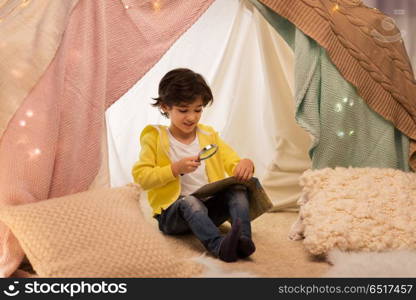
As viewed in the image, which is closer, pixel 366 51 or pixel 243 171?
pixel 243 171

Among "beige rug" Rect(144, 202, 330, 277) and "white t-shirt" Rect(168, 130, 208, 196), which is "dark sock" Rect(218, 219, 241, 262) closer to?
"beige rug" Rect(144, 202, 330, 277)

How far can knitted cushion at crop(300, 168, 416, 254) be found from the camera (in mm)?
1590

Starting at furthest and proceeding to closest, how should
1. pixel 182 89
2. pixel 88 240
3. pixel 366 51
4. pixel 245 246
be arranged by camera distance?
1. pixel 366 51
2. pixel 182 89
3. pixel 245 246
4. pixel 88 240

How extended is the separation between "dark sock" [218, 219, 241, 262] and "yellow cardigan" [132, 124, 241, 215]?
0.30 metres

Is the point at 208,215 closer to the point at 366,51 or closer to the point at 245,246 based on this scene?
the point at 245,246

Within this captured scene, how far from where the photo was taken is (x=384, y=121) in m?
2.05

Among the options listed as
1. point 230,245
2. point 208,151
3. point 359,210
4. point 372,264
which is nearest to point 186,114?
point 208,151

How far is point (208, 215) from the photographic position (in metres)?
1.83

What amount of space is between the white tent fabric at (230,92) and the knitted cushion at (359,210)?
1.76ft

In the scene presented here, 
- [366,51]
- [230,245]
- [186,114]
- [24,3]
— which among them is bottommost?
[230,245]

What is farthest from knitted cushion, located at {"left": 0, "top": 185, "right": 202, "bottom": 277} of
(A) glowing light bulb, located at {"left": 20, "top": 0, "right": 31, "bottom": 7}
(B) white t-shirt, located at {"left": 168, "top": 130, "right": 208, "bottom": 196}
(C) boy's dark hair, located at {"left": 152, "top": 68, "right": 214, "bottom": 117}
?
(A) glowing light bulb, located at {"left": 20, "top": 0, "right": 31, "bottom": 7}

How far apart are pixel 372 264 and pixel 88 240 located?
2.53ft

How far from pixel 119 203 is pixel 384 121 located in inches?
41.5

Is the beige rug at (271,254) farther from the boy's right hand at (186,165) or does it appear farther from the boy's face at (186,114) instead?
the boy's face at (186,114)
